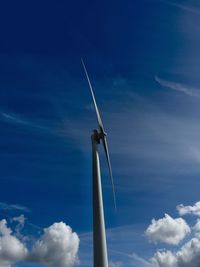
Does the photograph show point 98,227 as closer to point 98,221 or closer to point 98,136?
point 98,221

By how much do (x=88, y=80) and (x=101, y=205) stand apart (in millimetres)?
24711

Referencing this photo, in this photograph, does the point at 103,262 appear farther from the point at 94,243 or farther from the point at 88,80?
the point at 88,80

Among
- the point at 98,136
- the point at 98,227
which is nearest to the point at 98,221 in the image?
the point at 98,227

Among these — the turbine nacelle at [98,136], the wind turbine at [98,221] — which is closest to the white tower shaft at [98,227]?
the wind turbine at [98,221]

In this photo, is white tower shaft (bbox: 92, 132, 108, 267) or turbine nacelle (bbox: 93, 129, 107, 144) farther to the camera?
turbine nacelle (bbox: 93, 129, 107, 144)

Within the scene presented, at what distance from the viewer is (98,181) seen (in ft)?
211

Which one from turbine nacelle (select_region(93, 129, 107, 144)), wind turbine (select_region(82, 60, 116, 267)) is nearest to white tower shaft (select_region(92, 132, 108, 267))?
wind turbine (select_region(82, 60, 116, 267))

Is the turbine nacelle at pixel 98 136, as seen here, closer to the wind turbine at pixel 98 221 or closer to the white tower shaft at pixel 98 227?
the wind turbine at pixel 98 221

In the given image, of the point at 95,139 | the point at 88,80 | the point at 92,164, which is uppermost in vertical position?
the point at 88,80

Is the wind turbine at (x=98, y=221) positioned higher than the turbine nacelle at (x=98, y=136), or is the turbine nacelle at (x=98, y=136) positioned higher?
the turbine nacelle at (x=98, y=136)

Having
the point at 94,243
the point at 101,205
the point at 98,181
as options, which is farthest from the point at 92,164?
the point at 94,243

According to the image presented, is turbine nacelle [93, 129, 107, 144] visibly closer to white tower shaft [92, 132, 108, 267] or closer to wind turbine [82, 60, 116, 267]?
wind turbine [82, 60, 116, 267]

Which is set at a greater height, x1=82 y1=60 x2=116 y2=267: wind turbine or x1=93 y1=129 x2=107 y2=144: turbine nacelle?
x1=93 y1=129 x2=107 y2=144: turbine nacelle

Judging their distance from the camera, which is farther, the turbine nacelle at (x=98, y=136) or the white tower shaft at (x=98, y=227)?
the turbine nacelle at (x=98, y=136)
